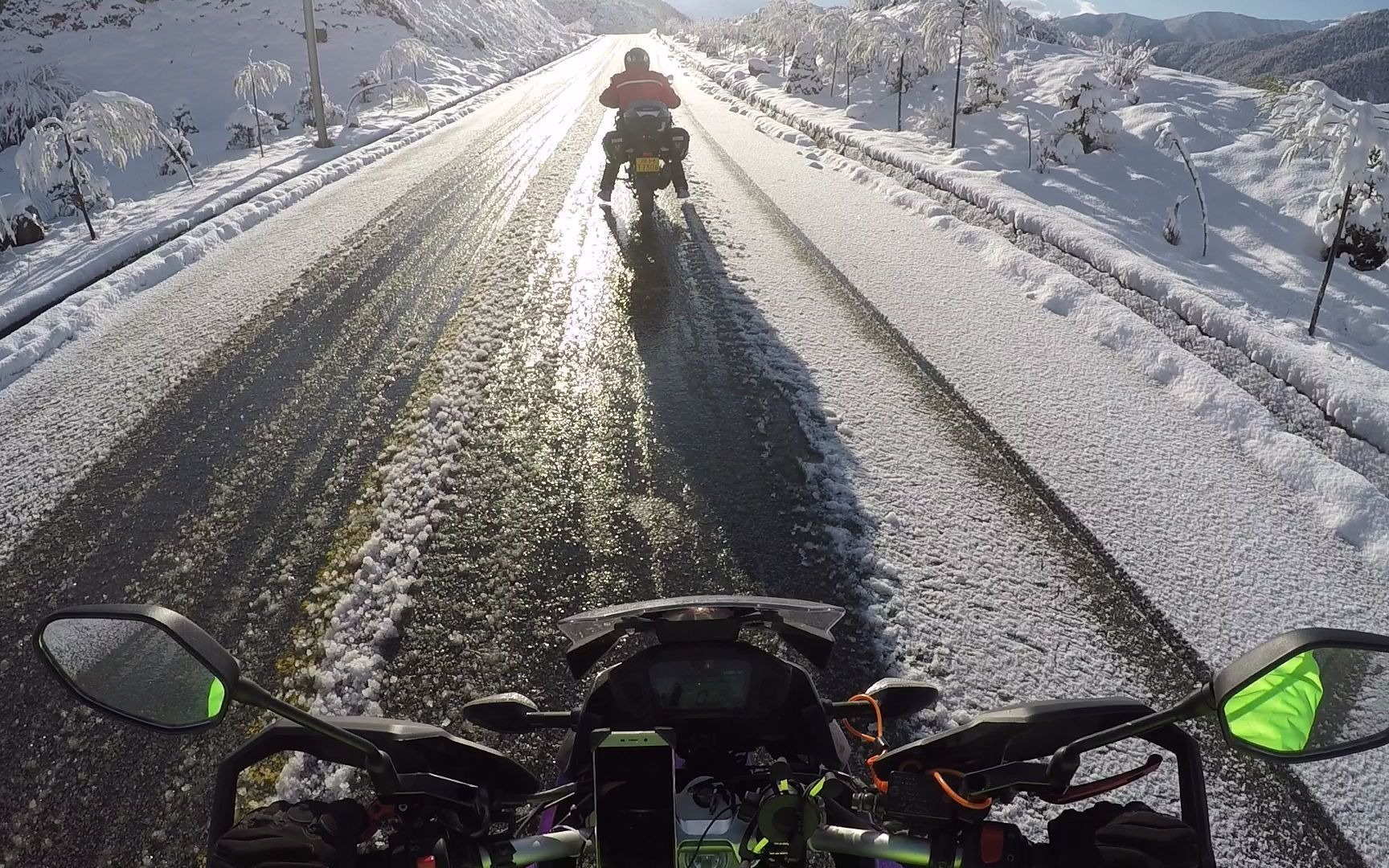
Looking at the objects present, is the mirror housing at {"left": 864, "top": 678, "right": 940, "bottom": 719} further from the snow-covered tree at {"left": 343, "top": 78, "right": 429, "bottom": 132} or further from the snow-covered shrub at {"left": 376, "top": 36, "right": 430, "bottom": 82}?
the snow-covered shrub at {"left": 376, "top": 36, "right": 430, "bottom": 82}

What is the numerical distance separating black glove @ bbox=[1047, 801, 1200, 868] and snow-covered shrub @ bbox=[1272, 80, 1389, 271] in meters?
7.50

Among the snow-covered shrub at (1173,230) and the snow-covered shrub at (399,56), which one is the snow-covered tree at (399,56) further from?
the snow-covered shrub at (1173,230)

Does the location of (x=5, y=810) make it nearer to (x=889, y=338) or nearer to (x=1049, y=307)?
(x=889, y=338)

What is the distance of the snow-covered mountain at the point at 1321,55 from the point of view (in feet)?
319

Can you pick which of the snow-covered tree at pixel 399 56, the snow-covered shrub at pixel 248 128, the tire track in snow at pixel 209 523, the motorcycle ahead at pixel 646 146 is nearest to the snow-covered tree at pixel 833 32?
the snow-covered tree at pixel 399 56

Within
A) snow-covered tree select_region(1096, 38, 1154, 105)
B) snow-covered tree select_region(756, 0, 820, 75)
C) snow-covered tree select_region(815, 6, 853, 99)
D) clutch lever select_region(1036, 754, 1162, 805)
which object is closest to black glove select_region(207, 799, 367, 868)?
clutch lever select_region(1036, 754, 1162, 805)

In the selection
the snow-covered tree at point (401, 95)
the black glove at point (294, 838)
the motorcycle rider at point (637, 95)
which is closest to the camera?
the black glove at point (294, 838)

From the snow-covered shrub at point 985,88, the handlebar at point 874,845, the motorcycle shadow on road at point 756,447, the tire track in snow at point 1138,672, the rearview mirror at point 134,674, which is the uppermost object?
the snow-covered shrub at point 985,88

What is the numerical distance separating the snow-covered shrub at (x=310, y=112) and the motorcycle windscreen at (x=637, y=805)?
19380mm

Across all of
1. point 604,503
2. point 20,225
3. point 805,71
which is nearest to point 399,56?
point 805,71

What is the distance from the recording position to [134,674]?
1.26 m

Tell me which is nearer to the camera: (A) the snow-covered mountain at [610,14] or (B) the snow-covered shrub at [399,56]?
(B) the snow-covered shrub at [399,56]

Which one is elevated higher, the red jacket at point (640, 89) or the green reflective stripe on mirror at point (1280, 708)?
the red jacket at point (640, 89)

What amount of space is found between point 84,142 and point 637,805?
14.7 m
